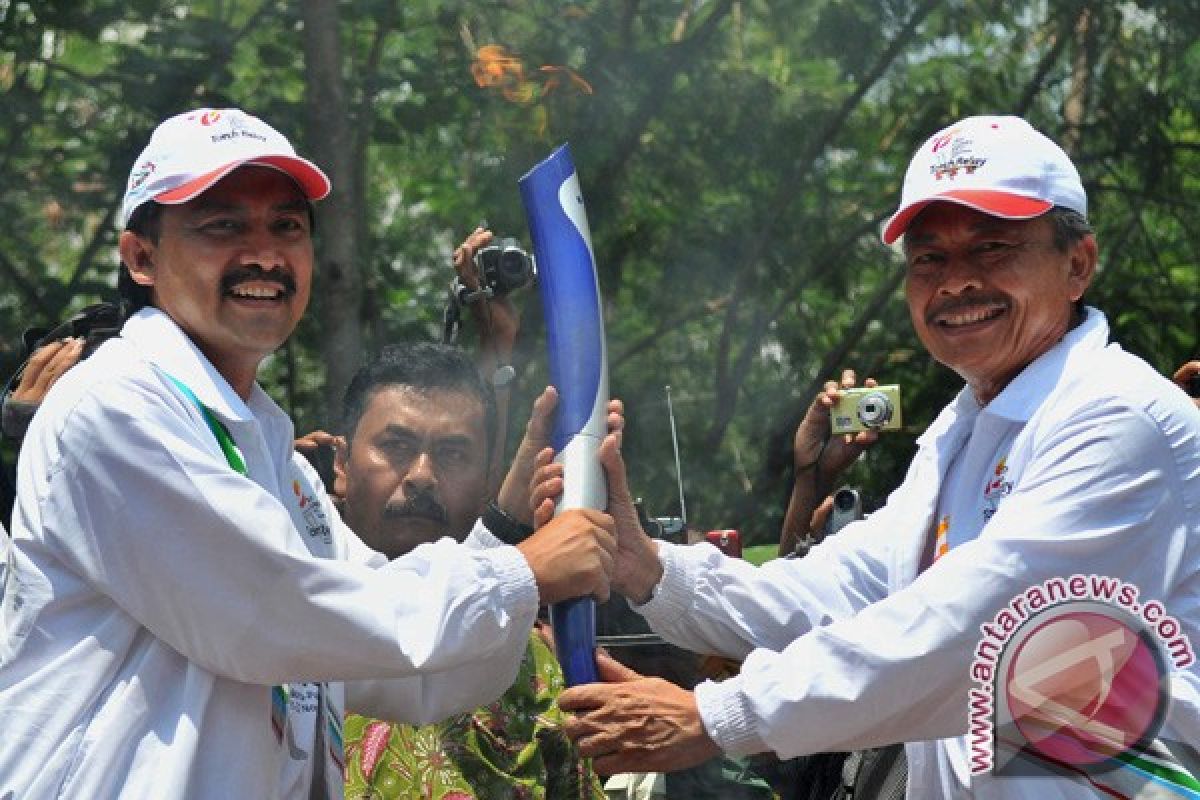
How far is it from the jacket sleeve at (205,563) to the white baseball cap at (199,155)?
1.30 feet

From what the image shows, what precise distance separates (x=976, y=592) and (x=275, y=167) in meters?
1.40

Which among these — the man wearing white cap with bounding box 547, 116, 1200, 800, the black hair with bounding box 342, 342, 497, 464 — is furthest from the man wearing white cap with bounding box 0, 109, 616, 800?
the black hair with bounding box 342, 342, 497, 464

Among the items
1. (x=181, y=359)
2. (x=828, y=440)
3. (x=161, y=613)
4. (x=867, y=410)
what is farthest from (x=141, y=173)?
(x=828, y=440)

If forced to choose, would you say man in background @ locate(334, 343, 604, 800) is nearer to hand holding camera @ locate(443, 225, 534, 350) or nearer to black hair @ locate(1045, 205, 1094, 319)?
hand holding camera @ locate(443, 225, 534, 350)

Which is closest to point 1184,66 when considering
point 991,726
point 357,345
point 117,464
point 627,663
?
point 357,345

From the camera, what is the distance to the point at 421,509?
4.54m

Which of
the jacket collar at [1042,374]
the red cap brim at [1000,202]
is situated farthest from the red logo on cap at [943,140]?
the jacket collar at [1042,374]

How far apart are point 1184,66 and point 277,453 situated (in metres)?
6.54

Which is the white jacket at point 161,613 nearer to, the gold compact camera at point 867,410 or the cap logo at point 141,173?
the cap logo at point 141,173

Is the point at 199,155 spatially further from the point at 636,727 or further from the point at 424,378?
the point at 424,378

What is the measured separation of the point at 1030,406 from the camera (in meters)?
3.74

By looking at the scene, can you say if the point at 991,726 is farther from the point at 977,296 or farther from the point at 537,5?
the point at 537,5

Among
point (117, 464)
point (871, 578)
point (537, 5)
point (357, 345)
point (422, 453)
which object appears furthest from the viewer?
point (537, 5)

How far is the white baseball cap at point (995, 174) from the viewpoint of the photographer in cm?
376
